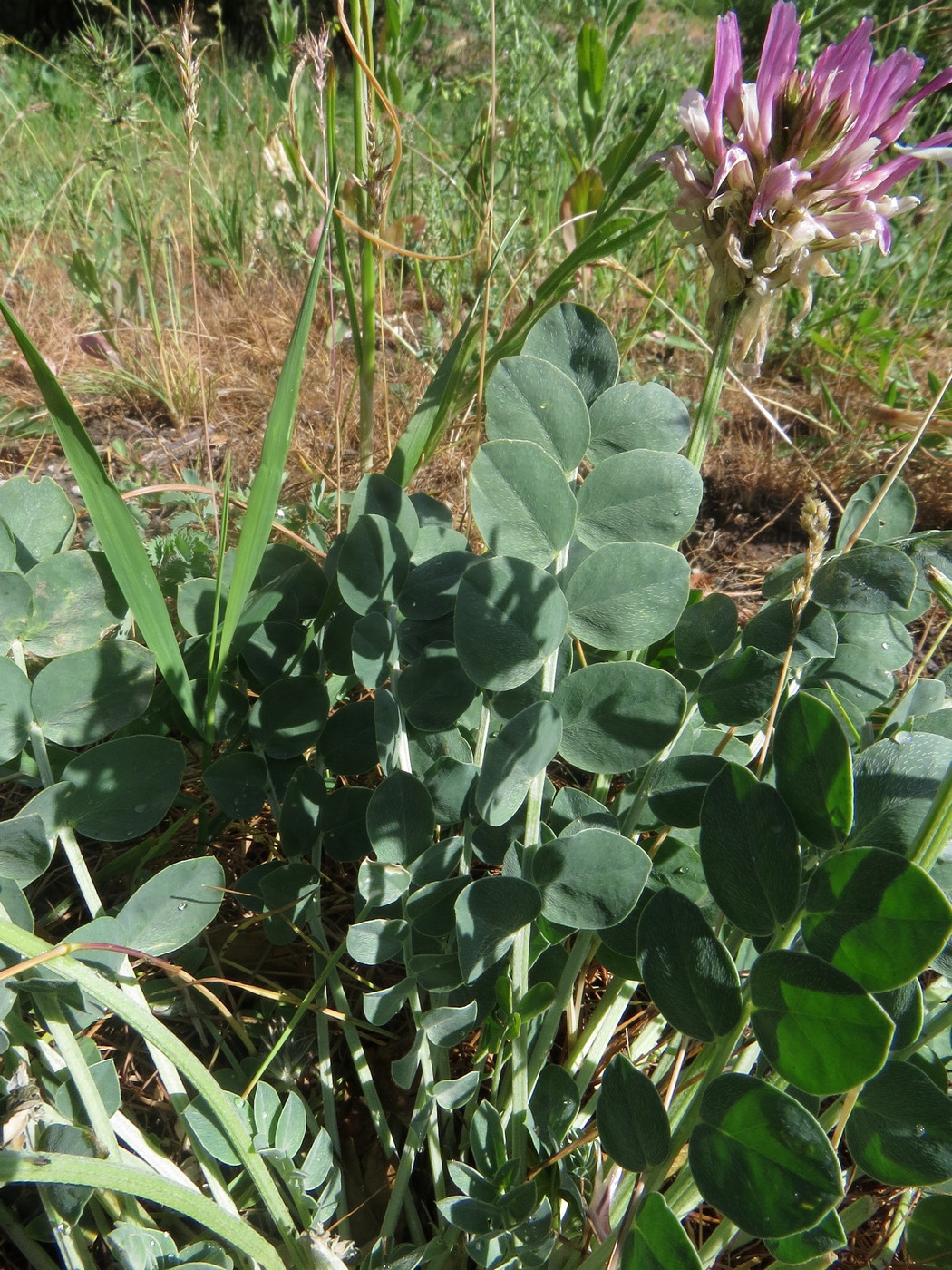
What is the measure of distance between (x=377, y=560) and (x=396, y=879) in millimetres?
205

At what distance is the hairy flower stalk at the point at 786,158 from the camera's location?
54 cm

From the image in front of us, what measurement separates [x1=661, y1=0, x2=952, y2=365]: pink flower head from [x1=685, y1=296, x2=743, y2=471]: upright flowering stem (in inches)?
0.4

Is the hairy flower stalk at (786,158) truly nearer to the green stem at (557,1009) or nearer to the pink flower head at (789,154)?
the pink flower head at (789,154)

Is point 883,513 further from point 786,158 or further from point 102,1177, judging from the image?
point 102,1177

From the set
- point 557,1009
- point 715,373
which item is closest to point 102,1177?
point 557,1009

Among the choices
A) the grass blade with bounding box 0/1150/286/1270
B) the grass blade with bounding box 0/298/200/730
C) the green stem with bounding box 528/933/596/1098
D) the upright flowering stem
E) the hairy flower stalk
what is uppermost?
the hairy flower stalk

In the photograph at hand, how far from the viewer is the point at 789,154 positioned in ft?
1.89

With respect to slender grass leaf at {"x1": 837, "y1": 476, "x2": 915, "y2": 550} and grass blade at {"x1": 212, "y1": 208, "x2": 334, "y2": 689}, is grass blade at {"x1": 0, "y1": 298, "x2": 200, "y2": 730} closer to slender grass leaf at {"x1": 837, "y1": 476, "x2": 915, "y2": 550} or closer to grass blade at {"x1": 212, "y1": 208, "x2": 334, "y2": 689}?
grass blade at {"x1": 212, "y1": 208, "x2": 334, "y2": 689}

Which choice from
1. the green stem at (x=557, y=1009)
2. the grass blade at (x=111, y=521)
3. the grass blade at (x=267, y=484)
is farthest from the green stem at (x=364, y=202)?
the green stem at (x=557, y=1009)

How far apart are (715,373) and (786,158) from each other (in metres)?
0.16

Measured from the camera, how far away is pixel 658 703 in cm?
51

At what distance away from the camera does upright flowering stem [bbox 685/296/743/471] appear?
0.56 m

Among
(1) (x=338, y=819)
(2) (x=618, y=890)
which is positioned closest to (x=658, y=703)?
(2) (x=618, y=890)

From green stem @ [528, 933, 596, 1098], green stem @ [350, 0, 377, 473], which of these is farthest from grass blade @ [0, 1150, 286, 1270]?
green stem @ [350, 0, 377, 473]
